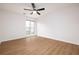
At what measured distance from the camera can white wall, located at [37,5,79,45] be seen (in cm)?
168

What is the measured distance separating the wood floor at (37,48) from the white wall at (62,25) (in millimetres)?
93

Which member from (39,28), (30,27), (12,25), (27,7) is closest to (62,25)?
(39,28)

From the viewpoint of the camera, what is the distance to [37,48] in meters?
1.73

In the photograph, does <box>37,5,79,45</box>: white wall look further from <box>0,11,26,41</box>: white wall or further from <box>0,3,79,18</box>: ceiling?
<box>0,11,26,41</box>: white wall

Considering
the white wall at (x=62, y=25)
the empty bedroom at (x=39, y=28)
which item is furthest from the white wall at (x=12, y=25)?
the white wall at (x=62, y=25)

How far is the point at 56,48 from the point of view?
1.71 m

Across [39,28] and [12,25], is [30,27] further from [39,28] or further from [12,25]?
[12,25]

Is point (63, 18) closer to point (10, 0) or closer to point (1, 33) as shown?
point (10, 0)

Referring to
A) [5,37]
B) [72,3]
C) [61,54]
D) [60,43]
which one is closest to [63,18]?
[72,3]

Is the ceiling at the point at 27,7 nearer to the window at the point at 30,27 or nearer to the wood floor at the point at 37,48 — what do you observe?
the window at the point at 30,27

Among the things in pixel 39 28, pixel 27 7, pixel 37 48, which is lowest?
pixel 37 48

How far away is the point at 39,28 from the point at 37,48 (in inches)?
12.6
